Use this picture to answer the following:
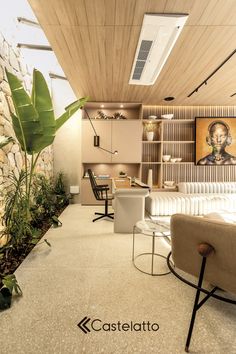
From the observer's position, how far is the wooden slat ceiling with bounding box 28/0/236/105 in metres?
1.98

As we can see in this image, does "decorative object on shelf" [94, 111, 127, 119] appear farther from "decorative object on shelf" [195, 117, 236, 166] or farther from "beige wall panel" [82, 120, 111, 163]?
"decorative object on shelf" [195, 117, 236, 166]

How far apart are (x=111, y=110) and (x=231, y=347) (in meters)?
5.21

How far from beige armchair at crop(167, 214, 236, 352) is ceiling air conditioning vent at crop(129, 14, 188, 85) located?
6.71ft

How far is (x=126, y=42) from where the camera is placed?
8.39ft

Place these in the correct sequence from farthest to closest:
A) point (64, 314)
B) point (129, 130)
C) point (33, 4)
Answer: point (129, 130) → point (33, 4) → point (64, 314)

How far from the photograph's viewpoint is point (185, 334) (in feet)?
4.73

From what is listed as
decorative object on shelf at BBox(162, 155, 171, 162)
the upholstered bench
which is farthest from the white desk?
decorative object on shelf at BBox(162, 155, 171, 162)

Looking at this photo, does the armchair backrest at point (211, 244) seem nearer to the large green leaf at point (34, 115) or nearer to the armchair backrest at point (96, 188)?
the large green leaf at point (34, 115)

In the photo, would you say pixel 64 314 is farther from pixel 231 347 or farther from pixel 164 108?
pixel 164 108

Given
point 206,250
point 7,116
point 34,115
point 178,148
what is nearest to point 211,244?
point 206,250

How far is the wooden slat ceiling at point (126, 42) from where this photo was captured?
198 cm

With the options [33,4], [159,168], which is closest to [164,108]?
[159,168]

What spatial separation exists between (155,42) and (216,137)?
3.61 metres

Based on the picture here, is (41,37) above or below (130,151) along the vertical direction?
above
